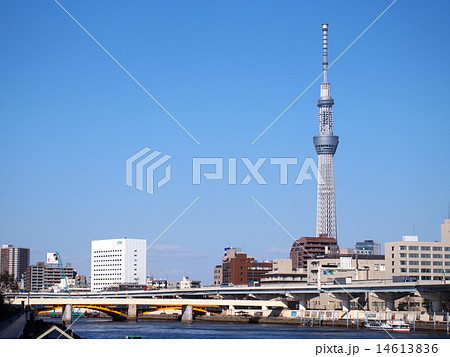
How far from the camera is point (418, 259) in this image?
59.7 meters

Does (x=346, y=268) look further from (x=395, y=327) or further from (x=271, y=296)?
(x=395, y=327)

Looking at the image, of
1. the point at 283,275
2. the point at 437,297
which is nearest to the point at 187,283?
the point at 283,275

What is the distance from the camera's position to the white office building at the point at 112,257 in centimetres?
5991

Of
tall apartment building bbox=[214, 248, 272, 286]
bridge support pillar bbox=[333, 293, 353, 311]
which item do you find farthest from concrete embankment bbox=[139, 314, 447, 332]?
tall apartment building bbox=[214, 248, 272, 286]

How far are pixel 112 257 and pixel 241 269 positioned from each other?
25914 millimetres

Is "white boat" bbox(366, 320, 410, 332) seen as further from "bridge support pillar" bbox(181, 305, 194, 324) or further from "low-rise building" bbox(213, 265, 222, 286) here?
"low-rise building" bbox(213, 265, 222, 286)

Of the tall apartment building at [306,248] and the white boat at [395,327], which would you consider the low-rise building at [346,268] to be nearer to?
the tall apartment building at [306,248]

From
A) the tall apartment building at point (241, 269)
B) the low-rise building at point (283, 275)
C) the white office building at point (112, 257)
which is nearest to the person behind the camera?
the white office building at point (112, 257)

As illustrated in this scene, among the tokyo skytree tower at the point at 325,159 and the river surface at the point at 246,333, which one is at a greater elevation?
the tokyo skytree tower at the point at 325,159

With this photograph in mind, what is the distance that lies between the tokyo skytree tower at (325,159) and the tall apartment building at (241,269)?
3328cm

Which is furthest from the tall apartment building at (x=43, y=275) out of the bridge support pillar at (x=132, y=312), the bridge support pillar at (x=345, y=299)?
the bridge support pillar at (x=345, y=299)

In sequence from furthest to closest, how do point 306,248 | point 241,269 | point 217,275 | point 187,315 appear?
point 306,248 < point 217,275 < point 241,269 < point 187,315

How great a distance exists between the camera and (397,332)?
3706 centimetres

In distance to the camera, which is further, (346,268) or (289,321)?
(346,268)
